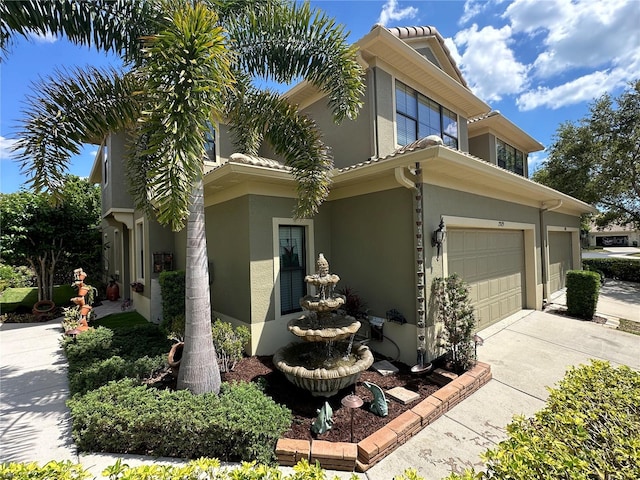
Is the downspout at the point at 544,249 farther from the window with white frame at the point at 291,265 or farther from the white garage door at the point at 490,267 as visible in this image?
the window with white frame at the point at 291,265

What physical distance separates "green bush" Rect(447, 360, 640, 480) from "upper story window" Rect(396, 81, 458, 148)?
6.80 m

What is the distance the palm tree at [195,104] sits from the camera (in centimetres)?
333

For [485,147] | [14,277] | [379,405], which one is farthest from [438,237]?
[14,277]

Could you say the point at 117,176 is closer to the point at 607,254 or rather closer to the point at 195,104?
the point at 195,104

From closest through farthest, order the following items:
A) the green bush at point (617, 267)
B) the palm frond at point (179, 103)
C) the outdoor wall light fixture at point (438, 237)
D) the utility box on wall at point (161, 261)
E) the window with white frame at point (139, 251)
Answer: the palm frond at point (179, 103)
the outdoor wall light fixture at point (438, 237)
the utility box on wall at point (161, 261)
the window with white frame at point (139, 251)
the green bush at point (617, 267)

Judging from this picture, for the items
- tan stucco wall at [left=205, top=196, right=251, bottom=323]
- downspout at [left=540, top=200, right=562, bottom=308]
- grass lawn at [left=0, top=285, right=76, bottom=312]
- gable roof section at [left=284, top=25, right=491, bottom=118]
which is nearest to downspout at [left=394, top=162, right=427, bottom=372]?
tan stucco wall at [left=205, top=196, right=251, bottom=323]

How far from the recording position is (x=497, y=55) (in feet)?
32.6

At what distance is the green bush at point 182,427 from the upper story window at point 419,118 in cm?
746

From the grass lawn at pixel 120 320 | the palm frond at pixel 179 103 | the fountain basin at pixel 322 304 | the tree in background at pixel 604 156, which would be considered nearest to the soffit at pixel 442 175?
the fountain basin at pixel 322 304

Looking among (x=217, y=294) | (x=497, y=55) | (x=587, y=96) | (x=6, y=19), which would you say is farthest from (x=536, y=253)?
(x=587, y=96)

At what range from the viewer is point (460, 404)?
4.52 m

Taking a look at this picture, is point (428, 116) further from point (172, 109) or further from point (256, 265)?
point (172, 109)

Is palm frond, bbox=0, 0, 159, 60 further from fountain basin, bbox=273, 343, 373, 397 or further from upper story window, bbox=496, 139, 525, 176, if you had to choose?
upper story window, bbox=496, 139, 525, 176

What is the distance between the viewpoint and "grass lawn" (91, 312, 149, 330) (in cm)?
906
